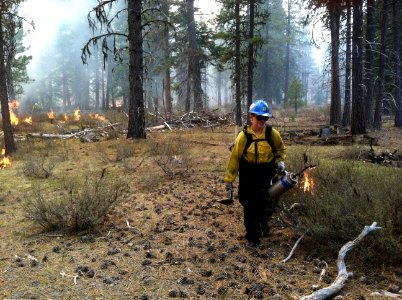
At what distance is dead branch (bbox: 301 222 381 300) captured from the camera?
342cm

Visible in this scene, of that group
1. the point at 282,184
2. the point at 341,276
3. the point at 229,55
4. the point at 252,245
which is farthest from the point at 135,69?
the point at 341,276

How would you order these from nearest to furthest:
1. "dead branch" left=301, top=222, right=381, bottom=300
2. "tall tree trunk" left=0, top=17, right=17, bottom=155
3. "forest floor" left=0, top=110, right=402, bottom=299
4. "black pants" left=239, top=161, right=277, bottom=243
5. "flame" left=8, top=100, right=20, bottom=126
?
"dead branch" left=301, top=222, right=381, bottom=300, "forest floor" left=0, top=110, right=402, bottom=299, "black pants" left=239, top=161, right=277, bottom=243, "tall tree trunk" left=0, top=17, right=17, bottom=155, "flame" left=8, top=100, right=20, bottom=126

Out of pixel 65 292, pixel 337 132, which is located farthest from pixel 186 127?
pixel 65 292

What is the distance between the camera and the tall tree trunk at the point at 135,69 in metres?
13.5

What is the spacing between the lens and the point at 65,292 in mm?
3791

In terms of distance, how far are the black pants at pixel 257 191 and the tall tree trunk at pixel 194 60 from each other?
65.8 feet

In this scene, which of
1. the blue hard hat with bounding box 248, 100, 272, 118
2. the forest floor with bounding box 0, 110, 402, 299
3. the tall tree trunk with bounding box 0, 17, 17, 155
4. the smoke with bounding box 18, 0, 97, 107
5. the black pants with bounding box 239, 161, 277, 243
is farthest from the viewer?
the smoke with bounding box 18, 0, 97, 107

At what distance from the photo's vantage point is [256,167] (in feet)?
16.9

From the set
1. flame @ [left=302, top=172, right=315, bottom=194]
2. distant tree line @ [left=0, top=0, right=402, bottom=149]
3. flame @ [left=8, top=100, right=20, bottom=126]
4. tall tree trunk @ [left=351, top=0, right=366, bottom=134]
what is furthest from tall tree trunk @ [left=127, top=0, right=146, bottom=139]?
flame @ [left=302, top=172, right=315, bottom=194]

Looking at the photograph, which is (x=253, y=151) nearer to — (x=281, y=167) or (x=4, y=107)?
(x=281, y=167)

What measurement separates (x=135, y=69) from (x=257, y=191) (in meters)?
9.70

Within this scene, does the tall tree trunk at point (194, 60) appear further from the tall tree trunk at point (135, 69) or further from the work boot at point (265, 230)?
the work boot at point (265, 230)

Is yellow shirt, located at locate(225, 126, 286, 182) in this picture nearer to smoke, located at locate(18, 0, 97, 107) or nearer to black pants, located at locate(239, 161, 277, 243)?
black pants, located at locate(239, 161, 277, 243)

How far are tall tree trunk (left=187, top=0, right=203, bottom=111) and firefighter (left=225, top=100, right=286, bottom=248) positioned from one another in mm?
20043
